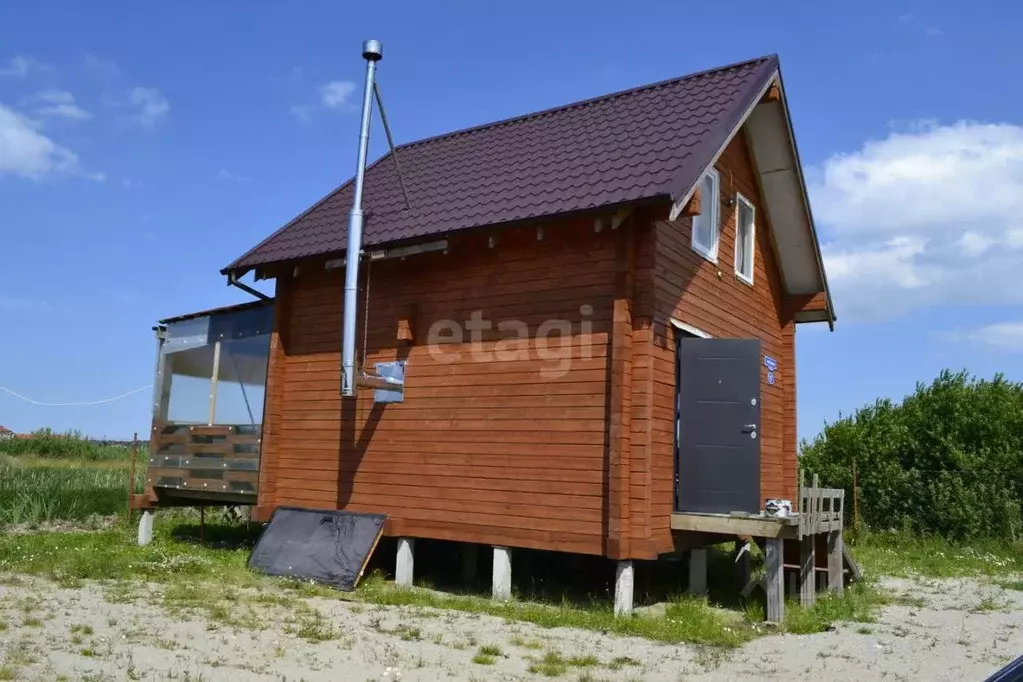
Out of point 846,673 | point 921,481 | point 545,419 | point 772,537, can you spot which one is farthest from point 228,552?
point 921,481

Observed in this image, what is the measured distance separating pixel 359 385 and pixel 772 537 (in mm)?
5297

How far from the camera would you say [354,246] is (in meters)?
11.5

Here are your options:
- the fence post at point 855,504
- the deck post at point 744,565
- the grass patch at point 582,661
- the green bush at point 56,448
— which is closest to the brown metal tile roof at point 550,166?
the grass patch at point 582,661

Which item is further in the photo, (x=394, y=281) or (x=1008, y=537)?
(x=1008, y=537)

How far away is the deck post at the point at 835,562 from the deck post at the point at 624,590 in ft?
10.5

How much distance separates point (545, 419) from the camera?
10406 mm

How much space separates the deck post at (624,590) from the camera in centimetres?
958

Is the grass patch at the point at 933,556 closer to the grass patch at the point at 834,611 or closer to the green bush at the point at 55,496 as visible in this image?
the grass patch at the point at 834,611

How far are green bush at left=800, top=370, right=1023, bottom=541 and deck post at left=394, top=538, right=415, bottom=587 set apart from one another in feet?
38.8

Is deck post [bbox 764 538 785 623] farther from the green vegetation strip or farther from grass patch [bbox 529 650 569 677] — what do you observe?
grass patch [bbox 529 650 569 677]

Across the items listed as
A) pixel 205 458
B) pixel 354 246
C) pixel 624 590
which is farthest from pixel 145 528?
pixel 624 590

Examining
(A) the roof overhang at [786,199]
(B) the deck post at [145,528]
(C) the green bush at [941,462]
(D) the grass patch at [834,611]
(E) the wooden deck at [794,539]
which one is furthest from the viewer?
(C) the green bush at [941,462]

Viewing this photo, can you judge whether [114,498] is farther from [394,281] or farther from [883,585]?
[883,585]

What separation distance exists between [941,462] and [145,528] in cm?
1558
